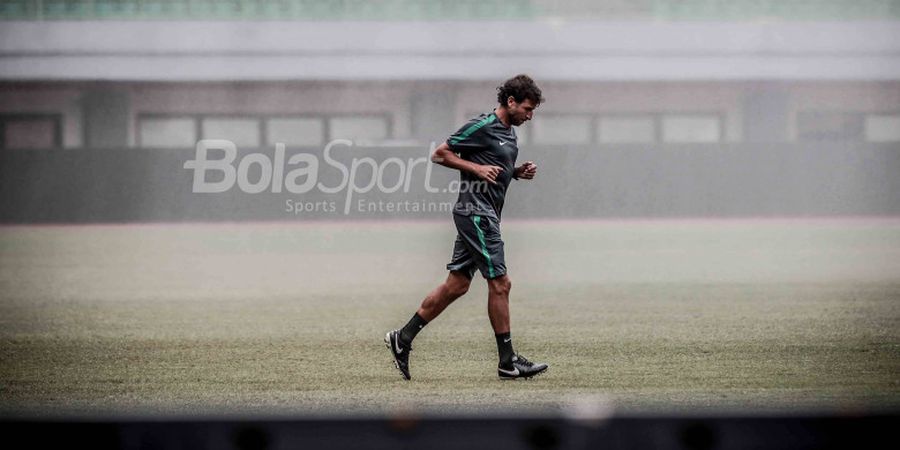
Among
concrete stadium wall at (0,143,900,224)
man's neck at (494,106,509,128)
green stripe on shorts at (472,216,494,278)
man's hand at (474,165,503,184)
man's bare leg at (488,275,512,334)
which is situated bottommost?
concrete stadium wall at (0,143,900,224)

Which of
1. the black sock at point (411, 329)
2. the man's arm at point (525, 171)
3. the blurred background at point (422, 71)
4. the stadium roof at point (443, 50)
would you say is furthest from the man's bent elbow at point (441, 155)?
the stadium roof at point (443, 50)

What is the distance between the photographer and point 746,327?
9820mm

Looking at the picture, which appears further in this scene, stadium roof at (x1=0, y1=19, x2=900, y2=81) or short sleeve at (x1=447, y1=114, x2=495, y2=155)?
stadium roof at (x1=0, y1=19, x2=900, y2=81)

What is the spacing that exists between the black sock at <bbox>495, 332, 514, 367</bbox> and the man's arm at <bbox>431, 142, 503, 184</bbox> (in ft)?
2.84

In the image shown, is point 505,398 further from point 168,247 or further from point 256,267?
point 168,247

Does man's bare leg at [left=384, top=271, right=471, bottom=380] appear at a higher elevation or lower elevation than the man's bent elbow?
lower

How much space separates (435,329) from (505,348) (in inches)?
110

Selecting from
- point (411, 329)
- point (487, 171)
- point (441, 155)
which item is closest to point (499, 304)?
point (411, 329)

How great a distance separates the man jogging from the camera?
23.5ft

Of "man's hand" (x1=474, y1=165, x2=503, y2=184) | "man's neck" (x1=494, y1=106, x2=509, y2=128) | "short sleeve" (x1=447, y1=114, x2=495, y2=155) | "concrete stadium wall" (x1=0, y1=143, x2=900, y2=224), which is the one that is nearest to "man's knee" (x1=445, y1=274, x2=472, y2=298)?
"man's hand" (x1=474, y1=165, x2=503, y2=184)

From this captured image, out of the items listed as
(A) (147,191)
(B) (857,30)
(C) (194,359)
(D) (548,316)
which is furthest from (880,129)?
(C) (194,359)

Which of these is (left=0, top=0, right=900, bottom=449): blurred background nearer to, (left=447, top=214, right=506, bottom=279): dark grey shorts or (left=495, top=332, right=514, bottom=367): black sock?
(left=495, top=332, right=514, bottom=367): black sock

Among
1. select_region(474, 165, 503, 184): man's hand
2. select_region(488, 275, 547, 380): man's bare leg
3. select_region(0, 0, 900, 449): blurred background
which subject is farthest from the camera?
select_region(488, 275, 547, 380): man's bare leg

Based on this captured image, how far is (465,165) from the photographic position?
707cm
